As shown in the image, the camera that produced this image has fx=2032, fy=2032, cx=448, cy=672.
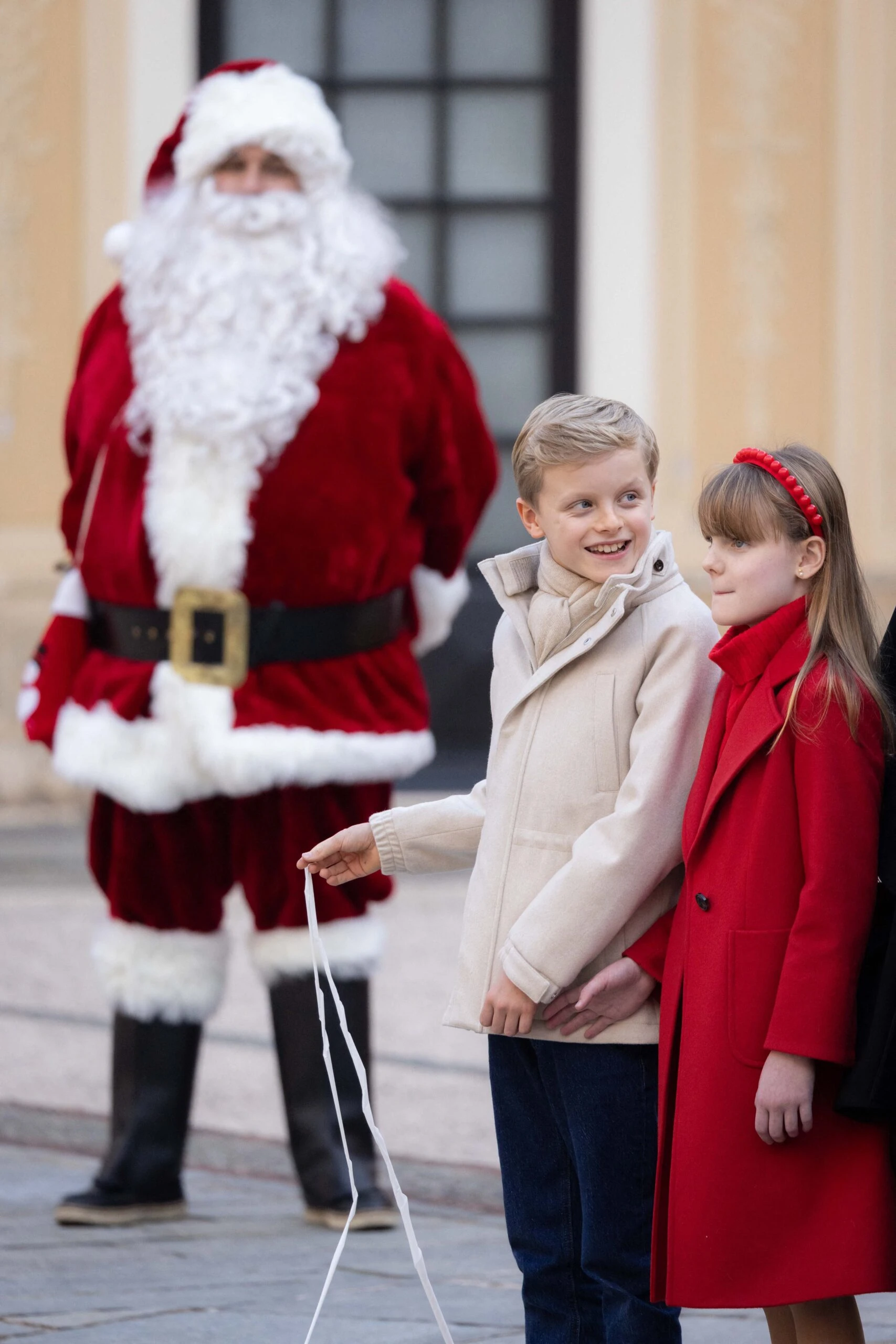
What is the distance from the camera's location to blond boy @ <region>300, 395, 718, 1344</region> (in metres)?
2.19

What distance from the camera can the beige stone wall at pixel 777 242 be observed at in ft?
27.2

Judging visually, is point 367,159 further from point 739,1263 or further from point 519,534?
point 739,1263

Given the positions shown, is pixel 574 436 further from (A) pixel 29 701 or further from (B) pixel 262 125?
(A) pixel 29 701

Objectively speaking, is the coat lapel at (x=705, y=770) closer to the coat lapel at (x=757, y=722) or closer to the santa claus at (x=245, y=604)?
the coat lapel at (x=757, y=722)

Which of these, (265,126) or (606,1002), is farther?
(265,126)

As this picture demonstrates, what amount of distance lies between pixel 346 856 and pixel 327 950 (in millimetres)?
1024

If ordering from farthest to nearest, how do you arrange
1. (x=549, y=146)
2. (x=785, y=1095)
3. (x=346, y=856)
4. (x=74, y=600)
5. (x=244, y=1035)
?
(x=549, y=146) < (x=244, y=1035) < (x=74, y=600) < (x=346, y=856) < (x=785, y=1095)

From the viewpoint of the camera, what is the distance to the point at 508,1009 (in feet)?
7.22

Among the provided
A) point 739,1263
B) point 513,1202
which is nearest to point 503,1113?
point 513,1202

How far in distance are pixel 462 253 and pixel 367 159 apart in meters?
0.56

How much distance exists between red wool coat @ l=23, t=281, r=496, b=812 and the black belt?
0.02 m

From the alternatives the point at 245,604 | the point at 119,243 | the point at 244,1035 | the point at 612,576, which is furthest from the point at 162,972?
the point at 612,576

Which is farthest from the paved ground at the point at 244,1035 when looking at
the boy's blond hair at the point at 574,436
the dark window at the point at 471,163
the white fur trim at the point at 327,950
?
the dark window at the point at 471,163

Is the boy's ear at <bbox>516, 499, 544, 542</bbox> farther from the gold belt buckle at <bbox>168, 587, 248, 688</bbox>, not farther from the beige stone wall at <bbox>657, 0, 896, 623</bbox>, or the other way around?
the beige stone wall at <bbox>657, 0, 896, 623</bbox>
